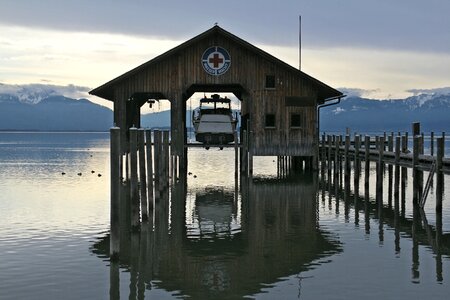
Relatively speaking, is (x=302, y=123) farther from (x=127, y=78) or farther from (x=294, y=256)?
(x=294, y=256)

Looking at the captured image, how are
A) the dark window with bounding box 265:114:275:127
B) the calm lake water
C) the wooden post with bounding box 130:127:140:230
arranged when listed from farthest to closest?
the dark window with bounding box 265:114:275:127
the wooden post with bounding box 130:127:140:230
the calm lake water

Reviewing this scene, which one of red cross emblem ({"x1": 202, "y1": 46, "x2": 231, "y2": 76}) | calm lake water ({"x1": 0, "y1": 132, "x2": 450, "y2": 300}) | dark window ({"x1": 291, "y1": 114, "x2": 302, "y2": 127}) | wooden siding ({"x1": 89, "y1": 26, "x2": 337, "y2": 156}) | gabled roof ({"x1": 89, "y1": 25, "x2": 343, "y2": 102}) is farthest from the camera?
dark window ({"x1": 291, "y1": 114, "x2": 302, "y2": 127})

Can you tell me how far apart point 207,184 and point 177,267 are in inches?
896

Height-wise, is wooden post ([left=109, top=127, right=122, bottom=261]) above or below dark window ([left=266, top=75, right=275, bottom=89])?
below

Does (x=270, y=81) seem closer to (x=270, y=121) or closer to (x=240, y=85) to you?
(x=240, y=85)

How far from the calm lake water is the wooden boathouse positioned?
10244 mm

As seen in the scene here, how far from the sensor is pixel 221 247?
1736 cm

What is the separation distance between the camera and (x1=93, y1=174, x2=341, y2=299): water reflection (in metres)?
13.5

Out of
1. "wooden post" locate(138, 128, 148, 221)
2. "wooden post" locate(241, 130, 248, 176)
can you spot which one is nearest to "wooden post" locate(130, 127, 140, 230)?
"wooden post" locate(138, 128, 148, 221)

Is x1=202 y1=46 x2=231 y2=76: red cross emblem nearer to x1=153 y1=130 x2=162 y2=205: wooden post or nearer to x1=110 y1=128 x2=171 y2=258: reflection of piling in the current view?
x1=110 y1=128 x2=171 y2=258: reflection of piling

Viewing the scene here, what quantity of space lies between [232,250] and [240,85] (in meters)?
23.2

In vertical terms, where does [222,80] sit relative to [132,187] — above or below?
above

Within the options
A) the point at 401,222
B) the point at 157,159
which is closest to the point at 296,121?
the point at 157,159

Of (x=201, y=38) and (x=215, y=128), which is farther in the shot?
(x=215, y=128)
